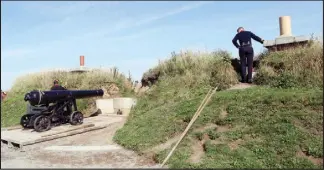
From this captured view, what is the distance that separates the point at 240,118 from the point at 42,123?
259 inches

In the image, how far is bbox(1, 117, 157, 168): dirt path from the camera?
7773 millimetres

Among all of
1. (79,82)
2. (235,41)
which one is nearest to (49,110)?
(235,41)

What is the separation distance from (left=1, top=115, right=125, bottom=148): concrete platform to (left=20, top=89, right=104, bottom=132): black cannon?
0.80 ft

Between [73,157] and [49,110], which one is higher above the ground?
[49,110]

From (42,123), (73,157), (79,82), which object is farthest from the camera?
(79,82)

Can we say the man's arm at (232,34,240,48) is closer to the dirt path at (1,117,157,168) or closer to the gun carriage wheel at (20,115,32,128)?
the dirt path at (1,117,157,168)

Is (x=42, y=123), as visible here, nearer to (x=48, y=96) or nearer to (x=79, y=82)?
(x=48, y=96)

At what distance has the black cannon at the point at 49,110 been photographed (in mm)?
11531

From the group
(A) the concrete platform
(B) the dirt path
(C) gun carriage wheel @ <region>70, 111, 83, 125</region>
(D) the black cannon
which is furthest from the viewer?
(C) gun carriage wheel @ <region>70, 111, 83, 125</region>

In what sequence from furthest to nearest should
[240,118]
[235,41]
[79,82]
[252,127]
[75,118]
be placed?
[79,82] < [75,118] < [235,41] < [240,118] < [252,127]

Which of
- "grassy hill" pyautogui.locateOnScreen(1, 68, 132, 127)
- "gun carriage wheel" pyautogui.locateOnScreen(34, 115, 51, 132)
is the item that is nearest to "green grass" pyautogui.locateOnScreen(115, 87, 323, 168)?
"gun carriage wheel" pyautogui.locateOnScreen(34, 115, 51, 132)


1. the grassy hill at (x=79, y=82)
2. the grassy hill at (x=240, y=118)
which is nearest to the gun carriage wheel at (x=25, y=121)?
the grassy hill at (x=240, y=118)

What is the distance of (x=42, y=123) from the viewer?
11.7m

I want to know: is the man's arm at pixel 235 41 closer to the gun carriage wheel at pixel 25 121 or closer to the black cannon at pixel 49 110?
the black cannon at pixel 49 110
